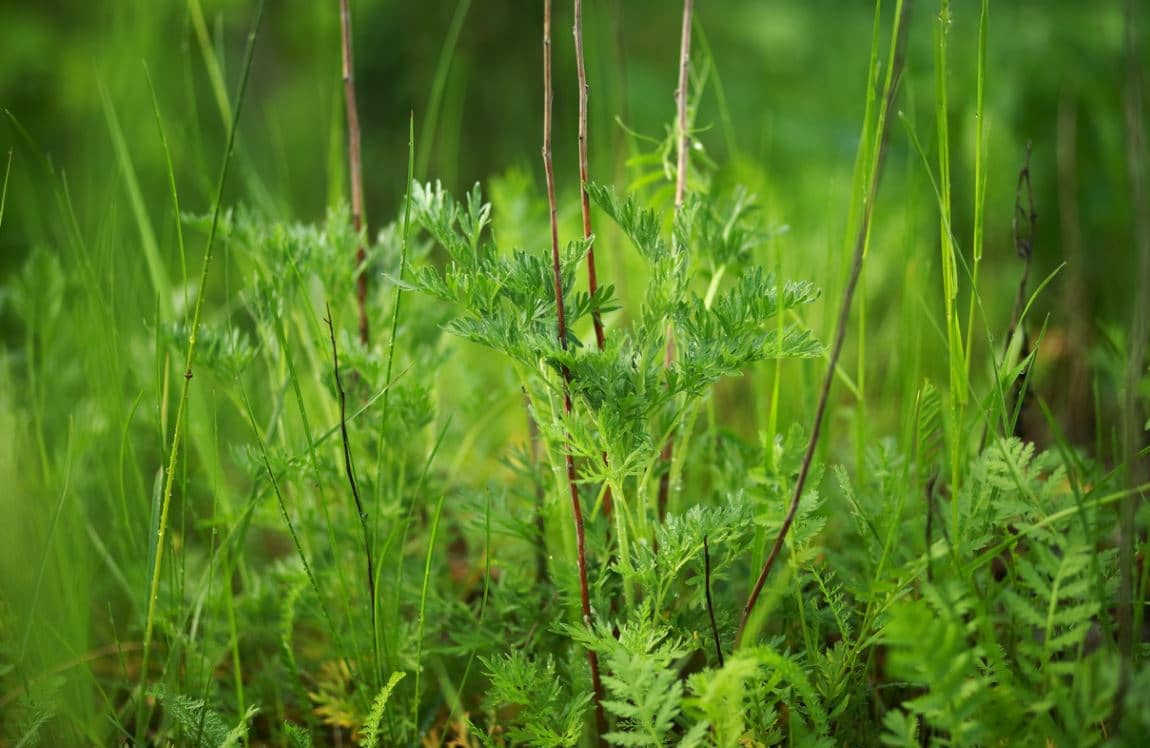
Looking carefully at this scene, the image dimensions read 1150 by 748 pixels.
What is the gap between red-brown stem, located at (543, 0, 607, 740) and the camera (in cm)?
88

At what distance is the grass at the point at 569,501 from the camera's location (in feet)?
2.80

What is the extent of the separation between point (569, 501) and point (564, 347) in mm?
227

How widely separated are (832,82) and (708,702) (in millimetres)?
3063

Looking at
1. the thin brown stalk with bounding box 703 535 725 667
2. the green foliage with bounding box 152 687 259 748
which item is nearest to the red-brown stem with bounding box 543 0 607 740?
the thin brown stalk with bounding box 703 535 725 667

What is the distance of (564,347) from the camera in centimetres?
90

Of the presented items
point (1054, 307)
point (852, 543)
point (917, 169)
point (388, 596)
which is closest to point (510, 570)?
point (388, 596)

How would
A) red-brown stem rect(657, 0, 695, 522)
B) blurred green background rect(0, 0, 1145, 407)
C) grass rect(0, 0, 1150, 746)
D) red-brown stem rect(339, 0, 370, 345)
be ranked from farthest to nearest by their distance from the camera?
blurred green background rect(0, 0, 1145, 407) → red-brown stem rect(339, 0, 370, 345) → red-brown stem rect(657, 0, 695, 522) → grass rect(0, 0, 1150, 746)

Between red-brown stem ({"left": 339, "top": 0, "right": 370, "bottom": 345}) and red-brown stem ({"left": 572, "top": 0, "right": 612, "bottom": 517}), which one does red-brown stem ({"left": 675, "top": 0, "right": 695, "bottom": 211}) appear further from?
red-brown stem ({"left": 339, "top": 0, "right": 370, "bottom": 345})

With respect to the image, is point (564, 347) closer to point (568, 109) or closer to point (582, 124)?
point (582, 124)

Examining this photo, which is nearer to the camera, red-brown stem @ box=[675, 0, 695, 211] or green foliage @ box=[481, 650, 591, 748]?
green foliage @ box=[481, 650, 591, 748]

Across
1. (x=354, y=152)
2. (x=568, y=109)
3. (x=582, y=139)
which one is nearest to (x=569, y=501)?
(x=582, y=139)

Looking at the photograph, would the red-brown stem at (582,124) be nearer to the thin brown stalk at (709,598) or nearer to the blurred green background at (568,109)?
the thin brown stalk at (709,598)

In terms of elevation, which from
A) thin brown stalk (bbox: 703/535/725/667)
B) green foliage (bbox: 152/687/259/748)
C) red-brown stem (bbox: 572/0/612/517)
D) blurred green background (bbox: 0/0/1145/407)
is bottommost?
green foliage (bbox: 152/687/259/748)

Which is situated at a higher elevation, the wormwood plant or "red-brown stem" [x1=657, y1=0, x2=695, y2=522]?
"red-brown stem" [x1=657, y1=0, x2=695, y2=522]
